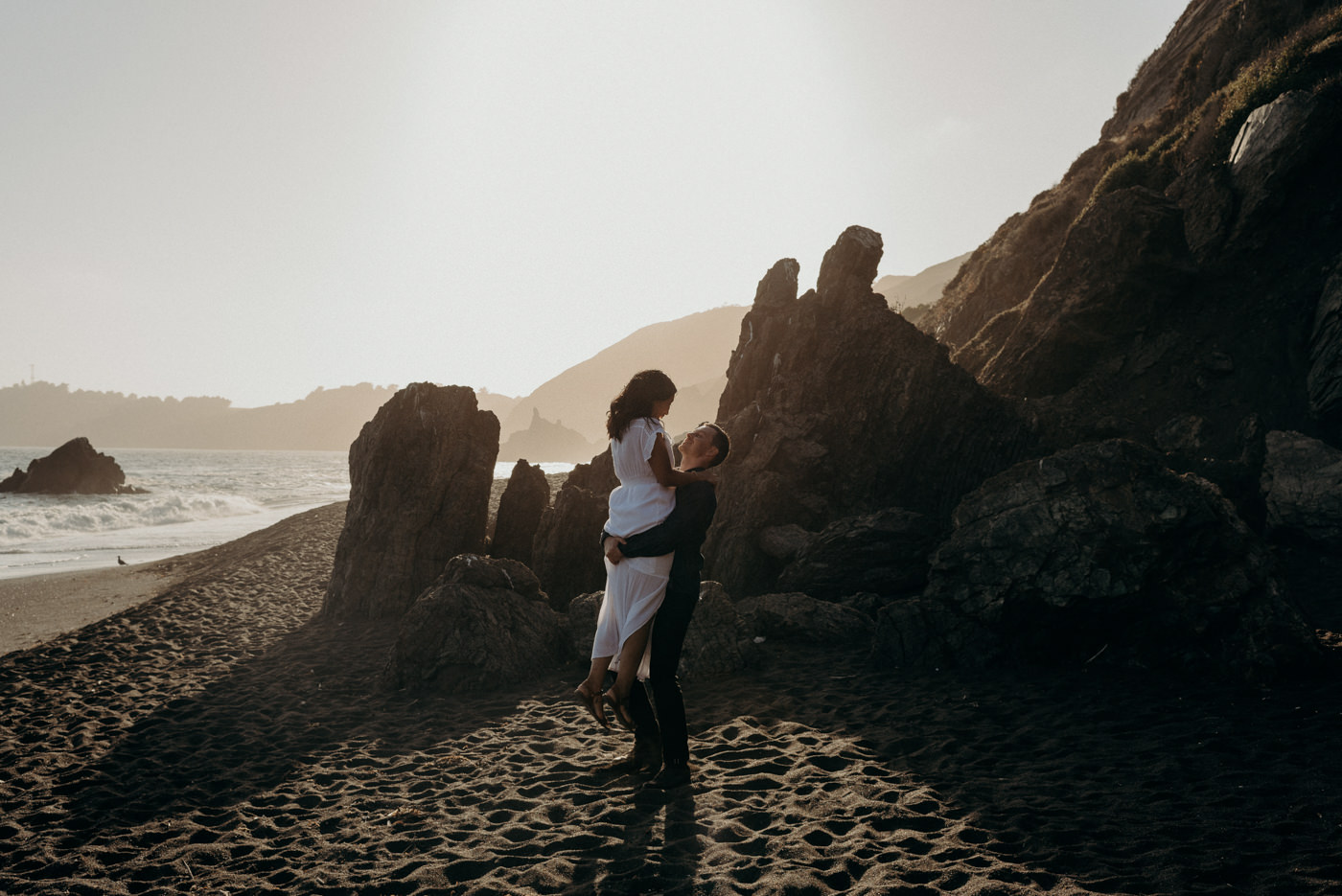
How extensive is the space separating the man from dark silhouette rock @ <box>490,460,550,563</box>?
1038 cm

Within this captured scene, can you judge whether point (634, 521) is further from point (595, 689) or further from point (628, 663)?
point (595, 689)

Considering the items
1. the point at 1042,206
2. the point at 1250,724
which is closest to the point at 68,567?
the point at 1250,724

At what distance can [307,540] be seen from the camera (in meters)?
21.9

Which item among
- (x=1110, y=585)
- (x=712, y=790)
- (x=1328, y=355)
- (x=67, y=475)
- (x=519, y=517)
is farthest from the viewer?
(x=67, y=475)

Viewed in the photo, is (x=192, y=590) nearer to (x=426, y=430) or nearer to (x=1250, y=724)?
(x=426, y=430)

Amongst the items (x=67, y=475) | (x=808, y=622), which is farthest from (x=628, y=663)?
(x=67, y=475)

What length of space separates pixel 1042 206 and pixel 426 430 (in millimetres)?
24541

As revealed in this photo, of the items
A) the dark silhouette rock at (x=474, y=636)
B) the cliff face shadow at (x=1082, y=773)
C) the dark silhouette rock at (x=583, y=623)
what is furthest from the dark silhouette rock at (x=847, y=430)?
A: the cliff face shadow at (x=1082, y=773)

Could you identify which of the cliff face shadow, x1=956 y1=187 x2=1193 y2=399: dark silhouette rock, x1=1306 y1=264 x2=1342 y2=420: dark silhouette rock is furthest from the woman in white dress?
x1=956 y1=187 x2=1193 y2=399: dark silhouette rock

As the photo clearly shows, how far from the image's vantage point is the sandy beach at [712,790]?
152 inches

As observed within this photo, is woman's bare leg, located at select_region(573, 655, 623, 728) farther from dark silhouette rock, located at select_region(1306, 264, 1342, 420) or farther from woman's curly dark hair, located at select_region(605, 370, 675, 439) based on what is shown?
dark silhouette rock, located at select_region(1306, 264, 1342, 420)

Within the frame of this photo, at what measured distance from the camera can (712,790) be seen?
5.06m

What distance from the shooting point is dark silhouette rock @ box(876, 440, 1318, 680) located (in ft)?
22.7

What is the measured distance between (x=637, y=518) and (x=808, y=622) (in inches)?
239
